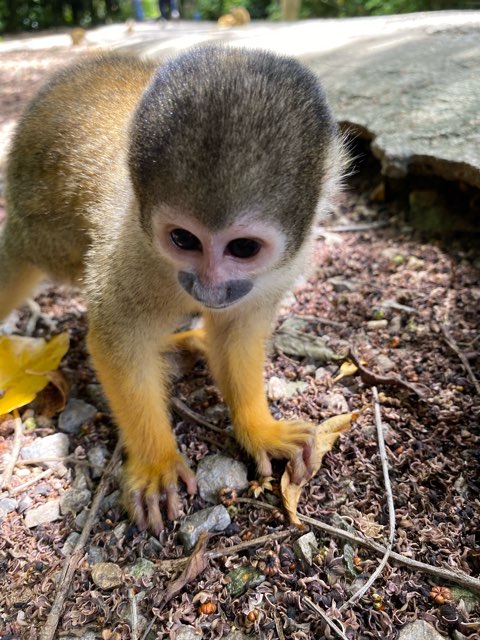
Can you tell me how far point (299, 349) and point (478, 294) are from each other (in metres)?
→ 0.92

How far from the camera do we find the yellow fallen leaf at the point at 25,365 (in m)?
2.26

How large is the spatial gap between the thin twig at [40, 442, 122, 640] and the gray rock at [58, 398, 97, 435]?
0.73 feet

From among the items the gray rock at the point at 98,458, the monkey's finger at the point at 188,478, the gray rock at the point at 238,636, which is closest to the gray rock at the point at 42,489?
the gray rock at the point at 98,458

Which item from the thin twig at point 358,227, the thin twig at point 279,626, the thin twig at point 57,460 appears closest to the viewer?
the thin twig at point 279,626

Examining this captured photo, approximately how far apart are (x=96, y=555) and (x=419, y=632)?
3.28 feet

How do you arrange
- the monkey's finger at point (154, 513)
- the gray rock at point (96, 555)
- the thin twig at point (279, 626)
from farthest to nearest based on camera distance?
1. the monkey's finger at point (154, 513)
2. the gray rock at point (96, 555)
3. the thin twig at point (279, 626)

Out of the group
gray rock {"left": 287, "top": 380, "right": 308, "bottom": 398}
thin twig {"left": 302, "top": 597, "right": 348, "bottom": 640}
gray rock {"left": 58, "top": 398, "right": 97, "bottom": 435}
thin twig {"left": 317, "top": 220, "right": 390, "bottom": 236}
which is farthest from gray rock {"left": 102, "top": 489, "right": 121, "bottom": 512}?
thin twig {"left": 317, "top": 220, "right": 390, "bottom": 236}

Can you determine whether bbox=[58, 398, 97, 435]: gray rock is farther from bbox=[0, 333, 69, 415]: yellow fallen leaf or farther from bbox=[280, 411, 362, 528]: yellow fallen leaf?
bbox=[280, 411, 362, 528]: yellow fallen leaf

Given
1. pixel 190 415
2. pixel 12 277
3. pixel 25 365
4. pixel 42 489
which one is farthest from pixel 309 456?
pixel 12 277

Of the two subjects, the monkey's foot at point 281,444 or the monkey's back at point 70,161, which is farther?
the monkey's back at point 70,161

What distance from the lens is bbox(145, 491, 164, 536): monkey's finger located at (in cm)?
185

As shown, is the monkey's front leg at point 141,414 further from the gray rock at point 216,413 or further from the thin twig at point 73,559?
the gray rock at point 216,413

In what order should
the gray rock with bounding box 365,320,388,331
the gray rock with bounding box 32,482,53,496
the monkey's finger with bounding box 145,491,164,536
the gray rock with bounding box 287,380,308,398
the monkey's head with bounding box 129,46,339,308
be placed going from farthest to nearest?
the gray rock with bounding box 365,320,388,331
the gray rock with bounding box 287,380,308,398
the gray rock with bounding box 32,482,53,496
the monkey's finger with bounding box 145,491,164,536
the monkey's head with bounding box 129,46,339,308

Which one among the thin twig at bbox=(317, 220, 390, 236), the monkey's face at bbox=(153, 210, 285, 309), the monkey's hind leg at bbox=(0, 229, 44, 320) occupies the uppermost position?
the monkey's face at bbox=(153, 210, 285, 309)
